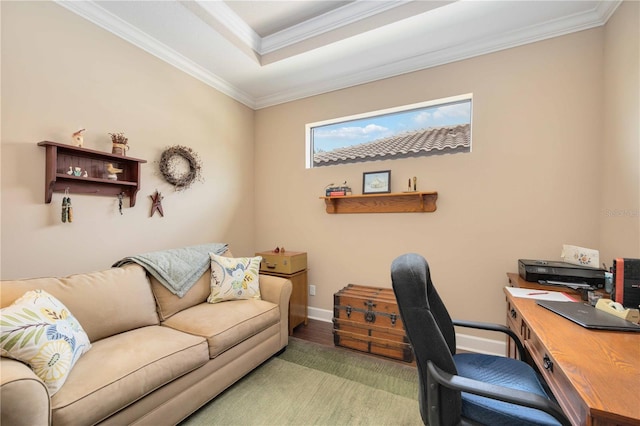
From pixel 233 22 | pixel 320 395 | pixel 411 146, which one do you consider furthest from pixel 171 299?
pixel 411 146

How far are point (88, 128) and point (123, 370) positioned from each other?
70.0 inches

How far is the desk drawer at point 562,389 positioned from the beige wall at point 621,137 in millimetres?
1155

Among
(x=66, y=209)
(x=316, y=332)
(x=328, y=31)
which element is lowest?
(x=316, y=332)

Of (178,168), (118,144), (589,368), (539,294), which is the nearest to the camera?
(589,368)

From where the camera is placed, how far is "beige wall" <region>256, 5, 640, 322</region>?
2039 millimetres

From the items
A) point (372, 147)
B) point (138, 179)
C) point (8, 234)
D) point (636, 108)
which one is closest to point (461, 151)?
point (372, 147)

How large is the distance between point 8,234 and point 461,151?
3511 millimetres

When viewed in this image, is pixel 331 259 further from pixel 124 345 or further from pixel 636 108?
pixel 636 108

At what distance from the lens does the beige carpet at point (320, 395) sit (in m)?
1.59

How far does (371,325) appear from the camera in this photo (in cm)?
232

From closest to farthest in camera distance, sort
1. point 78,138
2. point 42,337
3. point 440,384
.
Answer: point 440,384, point 42,337, point 78,138

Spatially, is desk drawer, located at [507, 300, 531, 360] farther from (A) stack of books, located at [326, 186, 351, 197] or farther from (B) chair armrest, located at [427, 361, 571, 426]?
(A) stack of books, located at [326, 186, 351, 197]

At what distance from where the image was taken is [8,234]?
5.38ft

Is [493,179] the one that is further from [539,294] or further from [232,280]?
[232,280]
